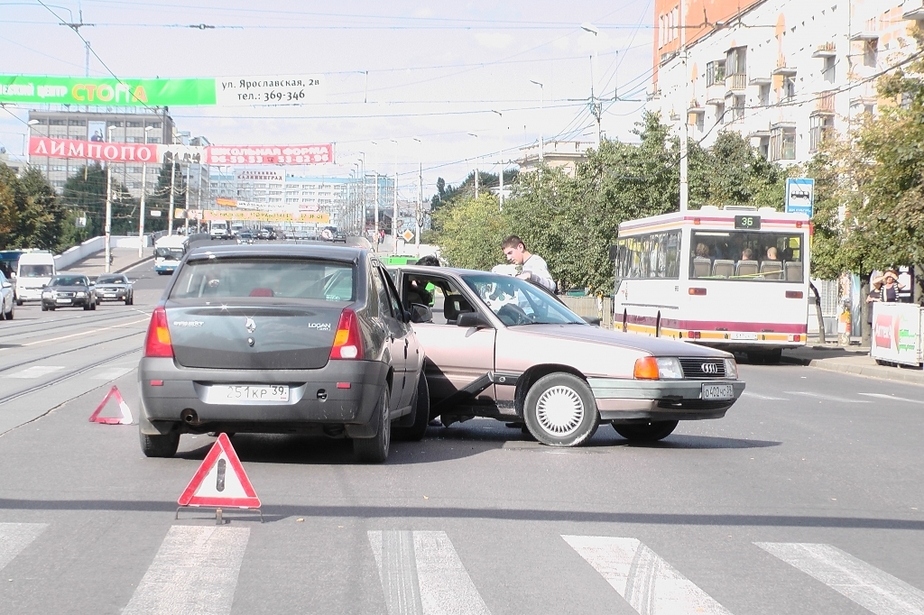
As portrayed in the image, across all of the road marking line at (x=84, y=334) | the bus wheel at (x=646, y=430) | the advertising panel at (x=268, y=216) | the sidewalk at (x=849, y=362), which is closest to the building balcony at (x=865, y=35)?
the sidewalk at (x=849, y=362)

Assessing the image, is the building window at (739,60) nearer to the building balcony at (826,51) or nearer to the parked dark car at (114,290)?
the building balcony at (826,51)

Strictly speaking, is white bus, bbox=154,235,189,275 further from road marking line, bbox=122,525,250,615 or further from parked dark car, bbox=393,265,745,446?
road marking line, bbox=122,525,250,615

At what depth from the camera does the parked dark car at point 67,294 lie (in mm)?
52737

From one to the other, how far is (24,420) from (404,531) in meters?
6.58

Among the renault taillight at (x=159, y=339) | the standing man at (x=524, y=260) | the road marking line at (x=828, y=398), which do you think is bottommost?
the road marking line at (x=828, y=398)

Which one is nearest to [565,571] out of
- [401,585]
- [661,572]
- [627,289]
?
[661,572]

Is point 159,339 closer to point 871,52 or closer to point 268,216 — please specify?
point 871,52

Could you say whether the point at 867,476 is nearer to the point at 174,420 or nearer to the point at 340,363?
the point at 340,363

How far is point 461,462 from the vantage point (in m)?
10.3

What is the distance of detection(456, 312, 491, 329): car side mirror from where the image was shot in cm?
1147

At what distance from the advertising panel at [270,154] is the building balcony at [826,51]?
21971 mm

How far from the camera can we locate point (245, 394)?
362 inches

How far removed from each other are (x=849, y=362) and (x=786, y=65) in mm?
36485

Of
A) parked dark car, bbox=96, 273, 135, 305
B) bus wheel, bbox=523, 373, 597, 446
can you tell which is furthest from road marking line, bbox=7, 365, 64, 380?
parked dark car, bbox=96, 273, 135, 305
